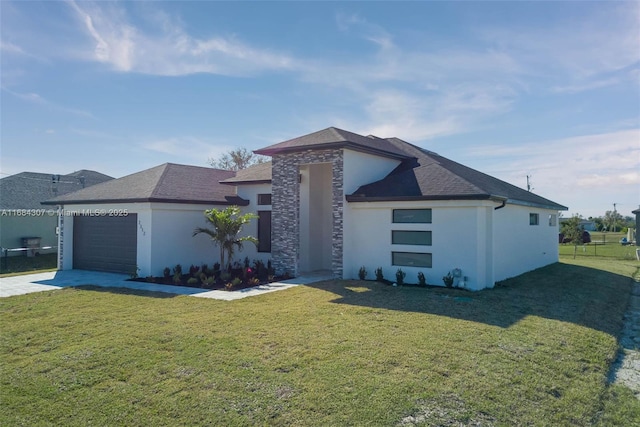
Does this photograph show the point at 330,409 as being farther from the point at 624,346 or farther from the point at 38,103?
the point at 38,103

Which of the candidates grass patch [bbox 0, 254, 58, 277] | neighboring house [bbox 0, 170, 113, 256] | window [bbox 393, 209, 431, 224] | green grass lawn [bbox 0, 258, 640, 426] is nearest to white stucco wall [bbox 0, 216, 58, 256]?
neighboring house [bbox 0, 170, 113, 256]

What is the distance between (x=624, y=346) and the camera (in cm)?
734

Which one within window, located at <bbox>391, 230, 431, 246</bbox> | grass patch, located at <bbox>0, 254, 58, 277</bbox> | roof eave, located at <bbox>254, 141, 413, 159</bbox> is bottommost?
grass patch, located at <bbox>0, 254, 58, 277</bbox>

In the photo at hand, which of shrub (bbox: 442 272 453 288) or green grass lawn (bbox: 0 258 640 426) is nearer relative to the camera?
green grass lawn (bbox: 0 258 640 426)

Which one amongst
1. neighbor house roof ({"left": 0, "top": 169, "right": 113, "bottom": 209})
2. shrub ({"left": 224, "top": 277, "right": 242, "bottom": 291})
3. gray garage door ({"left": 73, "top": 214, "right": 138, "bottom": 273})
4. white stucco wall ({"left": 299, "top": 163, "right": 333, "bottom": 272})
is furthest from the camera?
neighbor house roof ({"left": 0, "top": 169, "right": 113, "bottom": 209})

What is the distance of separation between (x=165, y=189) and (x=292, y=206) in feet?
16.6

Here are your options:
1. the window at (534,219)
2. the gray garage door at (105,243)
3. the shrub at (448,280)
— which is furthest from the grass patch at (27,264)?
the window at (534,219)

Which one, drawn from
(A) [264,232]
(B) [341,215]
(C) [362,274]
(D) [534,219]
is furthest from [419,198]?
(D) [534,219]

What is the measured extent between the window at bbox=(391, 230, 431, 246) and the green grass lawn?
2.74 metres

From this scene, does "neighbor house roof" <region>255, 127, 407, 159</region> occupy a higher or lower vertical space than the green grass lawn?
higher

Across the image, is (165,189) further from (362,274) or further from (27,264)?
(27,264)

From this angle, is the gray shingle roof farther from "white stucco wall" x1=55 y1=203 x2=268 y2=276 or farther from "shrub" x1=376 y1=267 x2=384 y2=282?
"shrub" x1=376 y1=267 x2=384 y2=282

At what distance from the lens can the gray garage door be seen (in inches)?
608

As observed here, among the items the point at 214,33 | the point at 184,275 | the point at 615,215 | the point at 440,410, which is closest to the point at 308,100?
the point at 214,33
